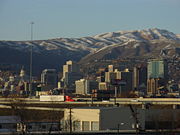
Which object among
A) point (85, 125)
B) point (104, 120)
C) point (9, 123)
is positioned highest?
point (104, 120)

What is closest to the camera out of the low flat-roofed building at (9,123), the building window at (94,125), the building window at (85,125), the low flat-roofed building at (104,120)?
the low flat-roofed building at (9,123)

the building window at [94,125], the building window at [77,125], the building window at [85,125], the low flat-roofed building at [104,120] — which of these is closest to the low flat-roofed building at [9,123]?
the low flat-roofed building at [104,120]

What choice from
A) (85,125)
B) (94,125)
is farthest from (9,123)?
(94,125)

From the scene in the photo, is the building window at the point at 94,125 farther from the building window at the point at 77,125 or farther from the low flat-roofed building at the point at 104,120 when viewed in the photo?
the building window at the point at 77,125

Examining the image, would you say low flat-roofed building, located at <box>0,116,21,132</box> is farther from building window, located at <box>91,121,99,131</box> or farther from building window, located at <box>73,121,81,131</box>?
building window, located at <box>91,121,99,131</box>

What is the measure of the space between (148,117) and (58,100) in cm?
9010

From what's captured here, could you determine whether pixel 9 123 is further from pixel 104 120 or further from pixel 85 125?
pixel 104 120

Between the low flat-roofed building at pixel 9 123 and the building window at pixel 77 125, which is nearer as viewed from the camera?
the low flat-roofed building at pixel 9 123

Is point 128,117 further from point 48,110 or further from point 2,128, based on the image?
point 48,110

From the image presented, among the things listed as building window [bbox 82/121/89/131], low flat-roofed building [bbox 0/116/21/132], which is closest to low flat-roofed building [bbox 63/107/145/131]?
building window [bbox 82/121/89/131]

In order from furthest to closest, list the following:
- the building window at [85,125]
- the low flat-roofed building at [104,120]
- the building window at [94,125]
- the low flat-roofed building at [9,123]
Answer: the building window at [85,125] → the building window at [94,125] → the low flat-roofed building at [104,120] → the low flat-roofed building at [9,123]

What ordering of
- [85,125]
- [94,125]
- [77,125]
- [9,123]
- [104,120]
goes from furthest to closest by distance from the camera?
[85,125], [77,125], [94,125], [9,123], [104,120]

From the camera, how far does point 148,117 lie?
9862 centimetres

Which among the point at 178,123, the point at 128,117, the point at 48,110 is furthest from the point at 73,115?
the point at 48,110
